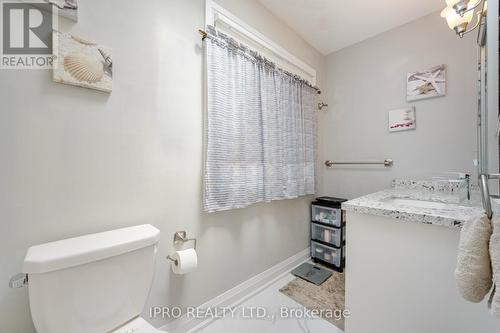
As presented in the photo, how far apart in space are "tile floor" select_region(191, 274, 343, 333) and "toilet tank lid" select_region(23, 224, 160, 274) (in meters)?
0.83

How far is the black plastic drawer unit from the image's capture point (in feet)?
6.48

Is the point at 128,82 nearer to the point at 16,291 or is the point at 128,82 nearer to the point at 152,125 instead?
the point at 152,125

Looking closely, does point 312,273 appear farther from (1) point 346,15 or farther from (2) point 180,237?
(1) point 346,15

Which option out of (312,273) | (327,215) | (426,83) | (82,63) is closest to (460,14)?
(426,83)

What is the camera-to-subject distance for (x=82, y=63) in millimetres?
879

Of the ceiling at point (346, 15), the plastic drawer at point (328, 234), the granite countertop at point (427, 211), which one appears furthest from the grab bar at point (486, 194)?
the ceiling at point (346, 15)

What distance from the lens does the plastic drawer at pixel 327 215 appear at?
6.55ft

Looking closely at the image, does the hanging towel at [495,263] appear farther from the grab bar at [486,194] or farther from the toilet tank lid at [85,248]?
the toilet tank lid at [85,248]

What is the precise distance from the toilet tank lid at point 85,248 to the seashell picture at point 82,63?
26.7 inches

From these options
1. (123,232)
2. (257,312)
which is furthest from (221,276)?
(123,232)

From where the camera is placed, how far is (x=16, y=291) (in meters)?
0.76

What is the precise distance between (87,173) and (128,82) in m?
0.50

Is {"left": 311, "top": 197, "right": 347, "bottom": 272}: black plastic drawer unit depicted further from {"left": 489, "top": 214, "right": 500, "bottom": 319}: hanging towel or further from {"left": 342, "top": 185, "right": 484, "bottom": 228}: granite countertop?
{"left": 489, "top": 214, "right": 500, "bottom": 319}: hanging towel

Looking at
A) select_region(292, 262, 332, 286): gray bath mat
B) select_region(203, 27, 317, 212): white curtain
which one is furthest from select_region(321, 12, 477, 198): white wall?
select_region(292, 262, 332, 286): gray bath mat
